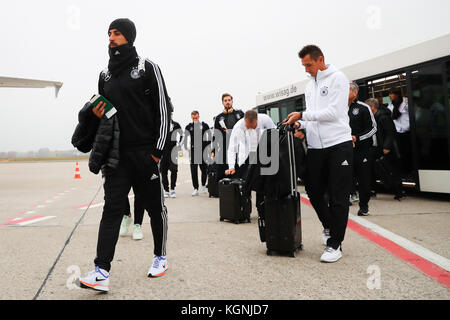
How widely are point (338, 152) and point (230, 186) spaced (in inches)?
98.2

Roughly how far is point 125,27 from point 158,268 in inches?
77.2

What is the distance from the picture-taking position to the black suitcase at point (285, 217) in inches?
154

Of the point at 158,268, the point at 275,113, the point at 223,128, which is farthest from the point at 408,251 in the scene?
the point at 275,113

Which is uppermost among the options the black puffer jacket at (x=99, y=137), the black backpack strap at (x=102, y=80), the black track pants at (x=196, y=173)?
the black backpack strap at (x=102, y=80)

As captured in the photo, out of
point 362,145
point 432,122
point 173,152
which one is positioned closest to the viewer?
point 362,145

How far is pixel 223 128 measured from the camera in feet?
27.3

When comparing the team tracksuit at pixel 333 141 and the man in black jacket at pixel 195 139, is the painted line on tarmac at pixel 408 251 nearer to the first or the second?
the team tracksuit at pixel 333 141

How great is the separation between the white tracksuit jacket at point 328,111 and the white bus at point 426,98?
404 cm

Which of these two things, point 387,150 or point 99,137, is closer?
point 99,137

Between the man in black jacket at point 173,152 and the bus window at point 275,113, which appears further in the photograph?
the bus window at point 275,113

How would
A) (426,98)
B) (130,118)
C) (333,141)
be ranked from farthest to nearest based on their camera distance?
(426,98) < (333,141) < (130,118)

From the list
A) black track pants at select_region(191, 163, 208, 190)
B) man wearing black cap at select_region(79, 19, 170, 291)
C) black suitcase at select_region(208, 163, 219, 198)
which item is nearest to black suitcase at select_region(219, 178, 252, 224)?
man wearing black cap at select_region(79, 19, 170, 291)

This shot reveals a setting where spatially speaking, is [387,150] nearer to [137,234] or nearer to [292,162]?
[292,162]

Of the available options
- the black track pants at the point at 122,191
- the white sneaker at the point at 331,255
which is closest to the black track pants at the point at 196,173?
the white sneaker at the point at 331,255
